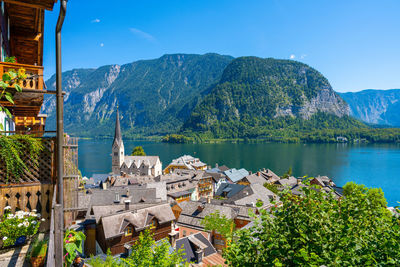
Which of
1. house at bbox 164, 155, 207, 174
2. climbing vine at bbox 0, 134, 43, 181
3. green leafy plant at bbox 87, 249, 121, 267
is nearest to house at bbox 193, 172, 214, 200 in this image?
house at bbox 164, 155, 207, 174

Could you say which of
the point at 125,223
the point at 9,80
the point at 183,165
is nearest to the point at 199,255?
the point at 125,223

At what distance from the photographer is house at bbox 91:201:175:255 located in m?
20.1

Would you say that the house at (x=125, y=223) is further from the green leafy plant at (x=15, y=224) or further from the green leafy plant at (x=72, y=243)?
the green leafy plant at (x=72, y=243)

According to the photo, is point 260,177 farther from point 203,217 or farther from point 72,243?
point 72,243

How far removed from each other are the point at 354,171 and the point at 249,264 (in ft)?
316

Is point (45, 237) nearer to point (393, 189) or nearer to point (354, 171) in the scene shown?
point (393, 189)

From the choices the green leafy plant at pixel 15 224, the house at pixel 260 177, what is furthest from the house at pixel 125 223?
the house at pixel 260 177

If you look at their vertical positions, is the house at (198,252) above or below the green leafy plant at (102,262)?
below

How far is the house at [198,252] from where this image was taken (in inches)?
822

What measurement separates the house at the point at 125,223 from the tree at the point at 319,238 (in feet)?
46.9

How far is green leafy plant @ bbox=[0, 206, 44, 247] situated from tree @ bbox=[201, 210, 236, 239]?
22.9 m

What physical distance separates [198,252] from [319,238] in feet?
55.3

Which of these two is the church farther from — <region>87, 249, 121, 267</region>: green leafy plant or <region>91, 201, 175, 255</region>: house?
<region>87, 249, 121, 267</region>: green leafy plant

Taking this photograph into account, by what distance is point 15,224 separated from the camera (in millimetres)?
6023
